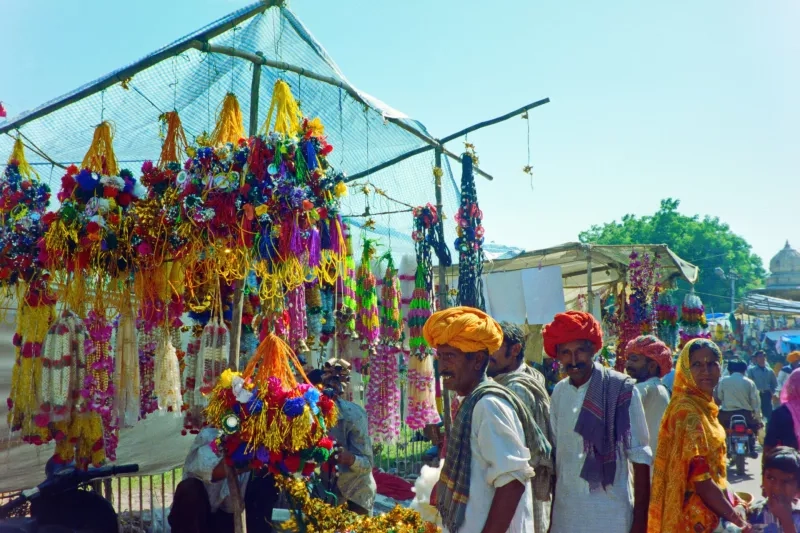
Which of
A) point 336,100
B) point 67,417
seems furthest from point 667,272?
point 67,417

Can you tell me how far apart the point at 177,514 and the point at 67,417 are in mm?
1194

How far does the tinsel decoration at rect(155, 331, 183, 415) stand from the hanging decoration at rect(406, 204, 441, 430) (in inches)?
114

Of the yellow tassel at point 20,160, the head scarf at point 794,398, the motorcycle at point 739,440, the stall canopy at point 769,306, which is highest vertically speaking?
the yellow tassel at point 20,160

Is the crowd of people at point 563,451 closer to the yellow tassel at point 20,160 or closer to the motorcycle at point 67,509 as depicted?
the motorcycle at point 67,509

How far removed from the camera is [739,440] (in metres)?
9.25

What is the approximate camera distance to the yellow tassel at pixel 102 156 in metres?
3.92

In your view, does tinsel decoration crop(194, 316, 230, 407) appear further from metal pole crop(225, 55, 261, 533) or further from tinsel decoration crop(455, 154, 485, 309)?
tinsel decoration crop(455, 154, 485, 309)

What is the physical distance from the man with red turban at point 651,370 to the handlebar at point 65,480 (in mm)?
3913

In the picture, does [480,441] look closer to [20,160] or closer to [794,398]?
[794,398]

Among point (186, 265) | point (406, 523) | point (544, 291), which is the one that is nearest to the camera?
point (406, 523)

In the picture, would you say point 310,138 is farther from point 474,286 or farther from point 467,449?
point 474,286

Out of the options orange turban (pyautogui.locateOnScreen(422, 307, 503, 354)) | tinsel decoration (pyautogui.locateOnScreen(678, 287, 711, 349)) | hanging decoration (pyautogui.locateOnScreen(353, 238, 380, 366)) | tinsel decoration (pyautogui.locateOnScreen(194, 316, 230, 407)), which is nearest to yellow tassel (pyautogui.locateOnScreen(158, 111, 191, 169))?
tinsel decoration (pyautogui.locateOnScreen(194, 316, 230, 407))

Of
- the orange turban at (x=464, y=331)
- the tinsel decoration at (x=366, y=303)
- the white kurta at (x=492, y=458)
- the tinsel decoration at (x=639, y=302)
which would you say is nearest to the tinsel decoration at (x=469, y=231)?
the tinsel decoration at (x=366, y=303)

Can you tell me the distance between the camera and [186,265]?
12.0 ft
